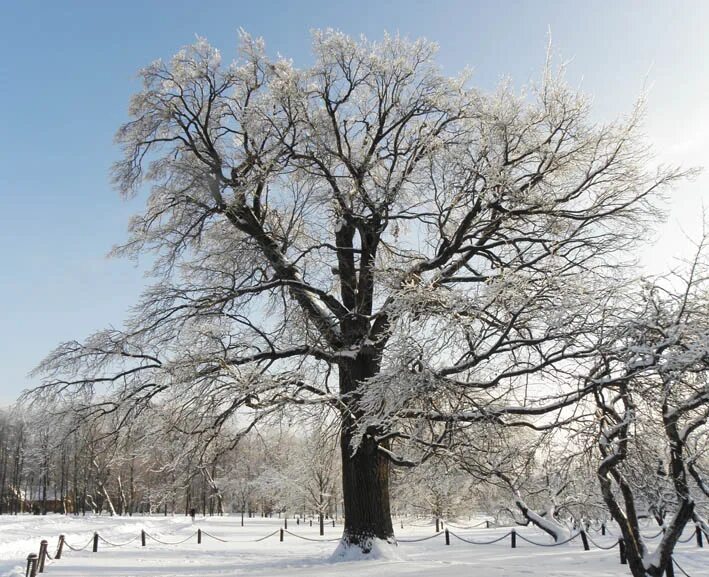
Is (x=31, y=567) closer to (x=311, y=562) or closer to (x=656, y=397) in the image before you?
(x=311, y=562)

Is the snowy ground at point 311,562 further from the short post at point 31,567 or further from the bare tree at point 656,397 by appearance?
the bare tree at point 656,397

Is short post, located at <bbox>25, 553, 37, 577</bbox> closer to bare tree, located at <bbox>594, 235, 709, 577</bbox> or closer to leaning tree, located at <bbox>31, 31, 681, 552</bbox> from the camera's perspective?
leaning tree, located at <bbox>31, 31, 681, 552</bbox>

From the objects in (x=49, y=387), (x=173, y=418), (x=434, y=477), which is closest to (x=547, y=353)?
(x=434, y=477)

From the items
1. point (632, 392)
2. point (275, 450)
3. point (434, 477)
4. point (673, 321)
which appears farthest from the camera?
point (275, 450)

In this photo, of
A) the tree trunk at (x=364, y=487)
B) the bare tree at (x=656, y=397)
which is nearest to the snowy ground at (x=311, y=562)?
the tree trunk at (x=364, y=487)

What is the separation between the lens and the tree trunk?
38.3 ft

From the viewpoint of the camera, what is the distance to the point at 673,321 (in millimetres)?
6586

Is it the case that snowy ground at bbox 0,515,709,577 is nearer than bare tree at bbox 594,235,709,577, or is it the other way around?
bare tree at bbox 594,235,709,577

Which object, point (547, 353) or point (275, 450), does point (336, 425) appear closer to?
point (275, 450)

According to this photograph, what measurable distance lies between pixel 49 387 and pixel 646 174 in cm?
1384

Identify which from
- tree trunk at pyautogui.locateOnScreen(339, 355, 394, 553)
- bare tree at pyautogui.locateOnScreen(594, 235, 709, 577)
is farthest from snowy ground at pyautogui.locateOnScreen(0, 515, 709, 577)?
bare tree at pyautogui.locateOnScreen(594, 235, 709, 577)

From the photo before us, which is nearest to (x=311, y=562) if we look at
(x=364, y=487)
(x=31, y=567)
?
A: (x=364, y=487)

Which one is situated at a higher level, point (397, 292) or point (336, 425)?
point (397, 292)

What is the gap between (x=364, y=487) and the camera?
1199 centimetres
